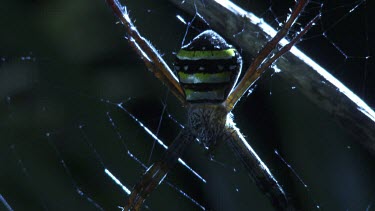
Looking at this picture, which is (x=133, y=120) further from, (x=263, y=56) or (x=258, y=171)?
(x=263, y=56)

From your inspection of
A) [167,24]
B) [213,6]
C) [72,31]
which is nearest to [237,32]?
[213,6]

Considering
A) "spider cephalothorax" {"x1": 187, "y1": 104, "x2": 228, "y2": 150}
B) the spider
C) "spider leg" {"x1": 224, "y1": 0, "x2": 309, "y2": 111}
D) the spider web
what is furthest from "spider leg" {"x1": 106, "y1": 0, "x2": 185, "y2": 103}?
the spider web

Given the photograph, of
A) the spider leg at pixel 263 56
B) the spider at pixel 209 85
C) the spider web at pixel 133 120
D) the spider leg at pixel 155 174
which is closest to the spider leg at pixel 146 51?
the spider at pixel 209 85

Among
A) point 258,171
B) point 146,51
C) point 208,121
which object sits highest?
point 146,51

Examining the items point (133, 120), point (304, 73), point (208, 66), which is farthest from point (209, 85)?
point (133, 120)

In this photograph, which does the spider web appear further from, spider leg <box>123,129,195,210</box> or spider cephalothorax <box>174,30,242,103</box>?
spider cephalothorax <box>174,30,242,103</box>

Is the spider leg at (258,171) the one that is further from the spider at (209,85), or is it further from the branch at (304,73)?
the branch at (304,73)
